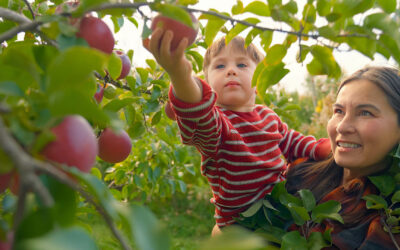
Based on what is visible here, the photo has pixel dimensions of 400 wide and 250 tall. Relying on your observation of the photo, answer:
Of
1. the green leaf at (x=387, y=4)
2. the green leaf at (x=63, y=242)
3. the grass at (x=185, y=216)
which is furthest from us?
the grass at (x=185, y=216)

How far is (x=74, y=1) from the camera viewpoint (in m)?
0.72

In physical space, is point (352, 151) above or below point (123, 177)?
above

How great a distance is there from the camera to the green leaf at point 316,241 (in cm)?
97

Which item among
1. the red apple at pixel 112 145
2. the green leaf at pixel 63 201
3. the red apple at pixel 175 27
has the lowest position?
the red apple at pixel 112 145

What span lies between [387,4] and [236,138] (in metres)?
0.61

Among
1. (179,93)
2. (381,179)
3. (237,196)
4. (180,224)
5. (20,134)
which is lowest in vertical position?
(180,224)

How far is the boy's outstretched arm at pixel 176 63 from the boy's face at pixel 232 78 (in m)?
0.34

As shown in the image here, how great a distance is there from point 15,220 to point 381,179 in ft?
3.25

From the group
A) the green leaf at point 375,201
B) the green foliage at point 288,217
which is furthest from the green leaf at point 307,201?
the green leaf at point 375,201

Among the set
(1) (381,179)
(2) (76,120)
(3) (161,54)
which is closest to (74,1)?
(3) (161,54)

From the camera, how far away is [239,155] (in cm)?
118

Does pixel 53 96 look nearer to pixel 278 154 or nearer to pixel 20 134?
pixel 20 134

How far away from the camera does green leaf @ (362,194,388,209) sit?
98 cm

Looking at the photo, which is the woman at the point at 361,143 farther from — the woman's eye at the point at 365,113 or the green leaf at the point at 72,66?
the green leaf at the point at 72,66
